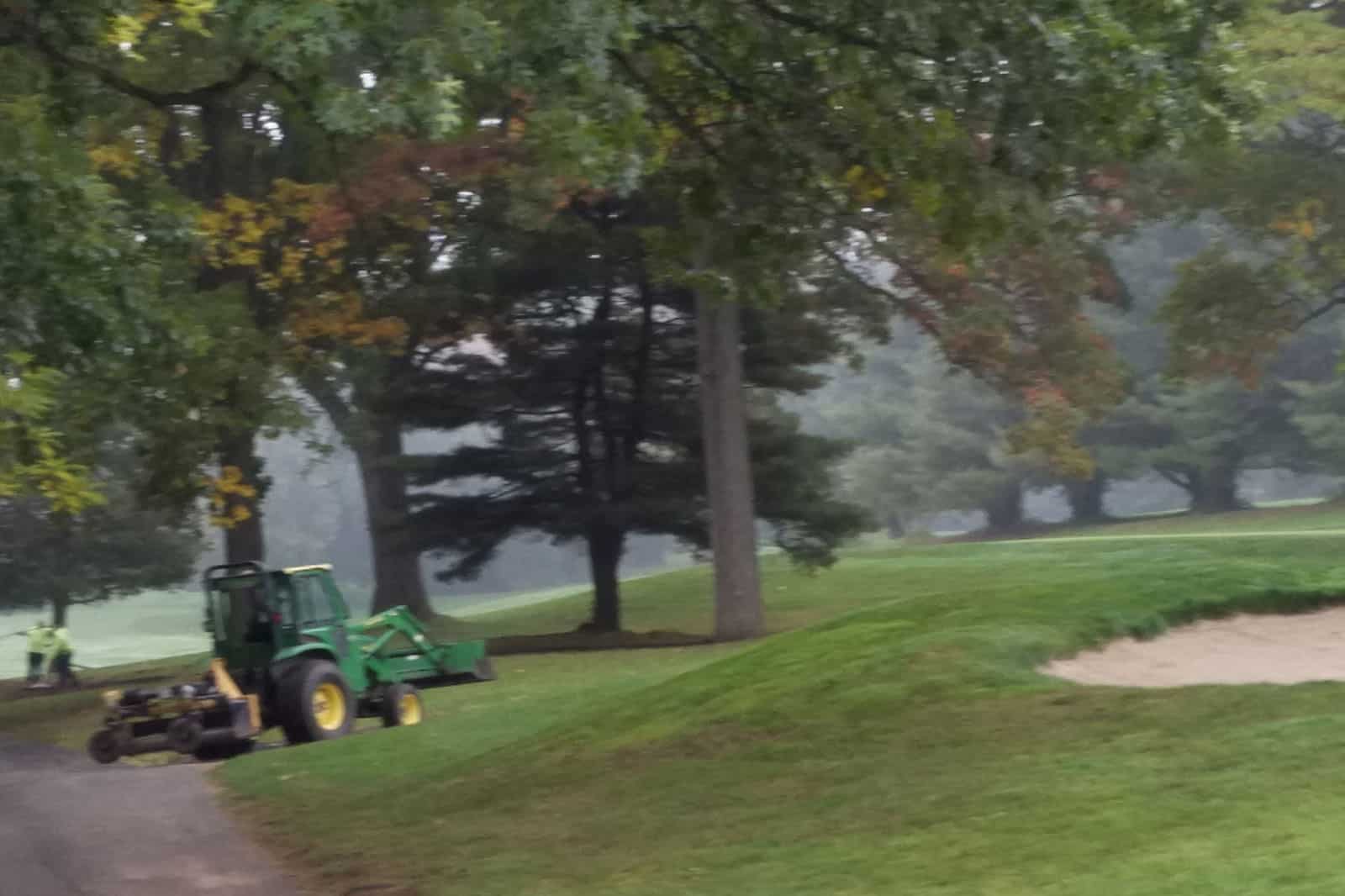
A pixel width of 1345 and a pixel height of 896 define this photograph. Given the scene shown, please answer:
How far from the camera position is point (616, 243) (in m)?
26.3

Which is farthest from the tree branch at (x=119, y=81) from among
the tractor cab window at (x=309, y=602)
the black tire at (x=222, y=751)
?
the black tire at (x=222, y=751)

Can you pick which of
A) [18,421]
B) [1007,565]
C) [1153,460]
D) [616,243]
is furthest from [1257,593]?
[1153,460]

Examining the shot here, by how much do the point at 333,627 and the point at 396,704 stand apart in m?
1.07

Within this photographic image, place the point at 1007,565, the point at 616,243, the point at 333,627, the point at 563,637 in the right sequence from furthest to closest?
1. the point at 1007,565
2. the point at 563,637
3. the point at 616,243
4. the point at 333,627

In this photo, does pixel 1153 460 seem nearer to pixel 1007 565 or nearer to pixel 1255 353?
pixel 1007 565

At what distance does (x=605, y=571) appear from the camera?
94.7 ft

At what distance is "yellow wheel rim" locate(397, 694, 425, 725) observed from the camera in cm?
1858

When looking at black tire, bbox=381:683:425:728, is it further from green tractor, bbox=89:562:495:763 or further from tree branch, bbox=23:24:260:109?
tree branch, bbox=23:24:260:109

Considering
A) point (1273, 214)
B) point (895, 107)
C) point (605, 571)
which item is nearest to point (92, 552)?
point (605, 571)

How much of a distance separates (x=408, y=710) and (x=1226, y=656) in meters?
9.03

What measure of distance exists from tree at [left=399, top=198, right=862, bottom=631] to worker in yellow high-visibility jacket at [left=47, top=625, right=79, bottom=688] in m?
5.87

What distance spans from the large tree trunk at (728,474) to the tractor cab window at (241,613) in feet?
28.5

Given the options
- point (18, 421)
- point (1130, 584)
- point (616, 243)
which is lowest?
point (1130, 584)

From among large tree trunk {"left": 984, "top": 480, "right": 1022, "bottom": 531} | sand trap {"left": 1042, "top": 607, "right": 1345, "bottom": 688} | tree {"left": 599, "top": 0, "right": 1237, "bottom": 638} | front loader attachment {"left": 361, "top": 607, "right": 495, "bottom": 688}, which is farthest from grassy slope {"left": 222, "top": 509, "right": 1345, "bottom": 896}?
large tree trunk {"left": 984, "top": 480, "right": 1022, "bottom": 531}
